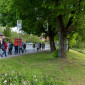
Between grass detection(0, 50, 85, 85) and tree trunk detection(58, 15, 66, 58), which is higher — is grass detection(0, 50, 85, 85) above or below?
below

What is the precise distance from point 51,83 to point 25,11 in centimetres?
715

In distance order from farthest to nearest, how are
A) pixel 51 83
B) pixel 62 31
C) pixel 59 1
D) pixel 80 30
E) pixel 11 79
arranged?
pixel 80 30
pixel 62 31
pixel 59 1
pixel 11 79
pixel 51 83

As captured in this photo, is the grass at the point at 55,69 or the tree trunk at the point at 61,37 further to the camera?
the tree trunk at the point at 61,37

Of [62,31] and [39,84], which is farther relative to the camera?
[62,31]

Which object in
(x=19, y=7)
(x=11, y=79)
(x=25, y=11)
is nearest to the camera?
(x=11, y=79)

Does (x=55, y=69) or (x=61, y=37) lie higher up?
(x=61, y=37)

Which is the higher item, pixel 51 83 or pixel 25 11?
pixel 25 11

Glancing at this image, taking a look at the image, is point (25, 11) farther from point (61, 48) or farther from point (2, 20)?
point (2, 20)

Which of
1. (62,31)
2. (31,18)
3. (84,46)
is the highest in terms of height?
(31,18)

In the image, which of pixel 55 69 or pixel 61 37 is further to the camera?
pixel 61 37

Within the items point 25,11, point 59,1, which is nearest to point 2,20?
point 25,11

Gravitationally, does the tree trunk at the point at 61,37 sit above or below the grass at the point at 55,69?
above

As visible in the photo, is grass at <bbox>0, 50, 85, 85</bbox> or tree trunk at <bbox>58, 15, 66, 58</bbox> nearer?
grass at <bbox>0, 50, 85, 85</bbox>

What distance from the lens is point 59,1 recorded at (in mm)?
8289
